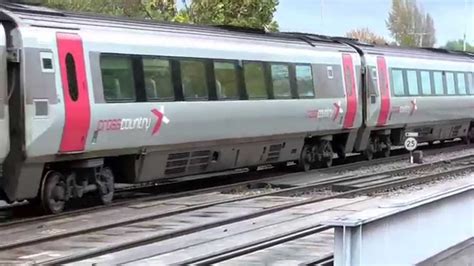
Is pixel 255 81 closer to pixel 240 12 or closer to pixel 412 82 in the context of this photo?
pixel 412 82

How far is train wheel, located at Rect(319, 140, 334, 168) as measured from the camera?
22953 mm

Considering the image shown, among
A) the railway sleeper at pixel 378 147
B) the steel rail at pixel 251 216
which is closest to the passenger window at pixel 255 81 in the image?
the steel rail at pixel 251 216

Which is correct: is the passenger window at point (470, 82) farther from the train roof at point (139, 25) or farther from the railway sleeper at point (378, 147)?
the train roof at point (139, 25)

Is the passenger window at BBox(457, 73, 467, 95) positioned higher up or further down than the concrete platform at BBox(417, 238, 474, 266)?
higher up

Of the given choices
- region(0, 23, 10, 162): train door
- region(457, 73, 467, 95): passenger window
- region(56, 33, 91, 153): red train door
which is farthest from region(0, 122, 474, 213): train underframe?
region(457, 73, 467, 95): passenger window

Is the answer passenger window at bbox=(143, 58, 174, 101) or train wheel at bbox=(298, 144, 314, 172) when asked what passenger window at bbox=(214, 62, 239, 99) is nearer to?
passenger window at bbox=(143, 58, 174, 101)

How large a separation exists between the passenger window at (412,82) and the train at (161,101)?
1.69 m

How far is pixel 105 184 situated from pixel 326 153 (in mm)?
9360

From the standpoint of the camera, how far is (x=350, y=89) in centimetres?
2331

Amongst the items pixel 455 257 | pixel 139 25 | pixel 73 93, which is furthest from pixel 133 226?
pixel 455 257

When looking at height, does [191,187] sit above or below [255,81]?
below

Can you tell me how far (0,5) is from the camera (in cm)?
1337

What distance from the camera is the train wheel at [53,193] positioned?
1360 centimetres

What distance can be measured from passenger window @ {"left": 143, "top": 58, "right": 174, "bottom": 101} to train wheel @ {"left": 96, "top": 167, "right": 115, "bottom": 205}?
4.88 ft
